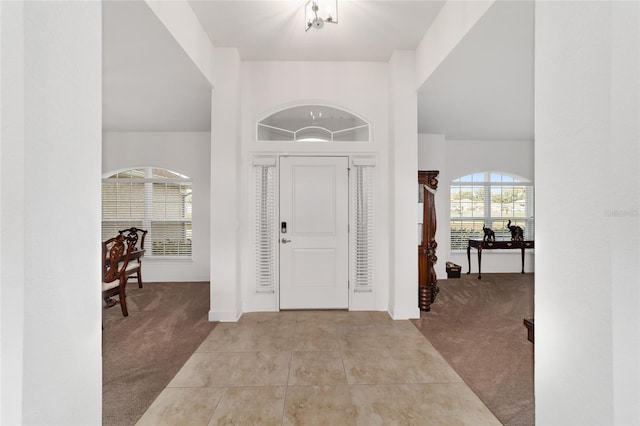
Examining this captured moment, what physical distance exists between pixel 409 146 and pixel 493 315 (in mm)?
2363

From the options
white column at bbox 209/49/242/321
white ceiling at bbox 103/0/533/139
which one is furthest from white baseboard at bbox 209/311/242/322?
white ceiling at bbox 103/0/533/139

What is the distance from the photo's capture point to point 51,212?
2.41 feet

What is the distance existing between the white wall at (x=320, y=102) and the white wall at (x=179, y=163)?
84.4 inches

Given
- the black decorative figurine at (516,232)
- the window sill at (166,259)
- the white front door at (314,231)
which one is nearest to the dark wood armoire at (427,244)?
the white front door at (314,231)

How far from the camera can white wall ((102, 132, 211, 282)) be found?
5.58m

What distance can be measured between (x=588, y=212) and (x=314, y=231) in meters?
3.17

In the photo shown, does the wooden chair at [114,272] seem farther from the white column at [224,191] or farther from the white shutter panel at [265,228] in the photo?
the white shutter panel at [265,228]

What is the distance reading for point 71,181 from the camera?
0.79 metres

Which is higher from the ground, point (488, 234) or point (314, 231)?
point (314, 231)

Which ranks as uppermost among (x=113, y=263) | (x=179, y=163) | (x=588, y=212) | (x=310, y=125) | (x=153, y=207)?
(x=310, y=125)

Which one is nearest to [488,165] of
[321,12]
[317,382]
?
[321,12]

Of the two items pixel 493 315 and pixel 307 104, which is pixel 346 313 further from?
pixel 307 104

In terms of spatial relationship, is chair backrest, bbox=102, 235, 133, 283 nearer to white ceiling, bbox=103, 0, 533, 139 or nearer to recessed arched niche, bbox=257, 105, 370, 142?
white ceiling, bbox=103, 0, 533, 139

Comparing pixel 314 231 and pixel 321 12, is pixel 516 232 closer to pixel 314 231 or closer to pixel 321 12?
pixel 314 231
